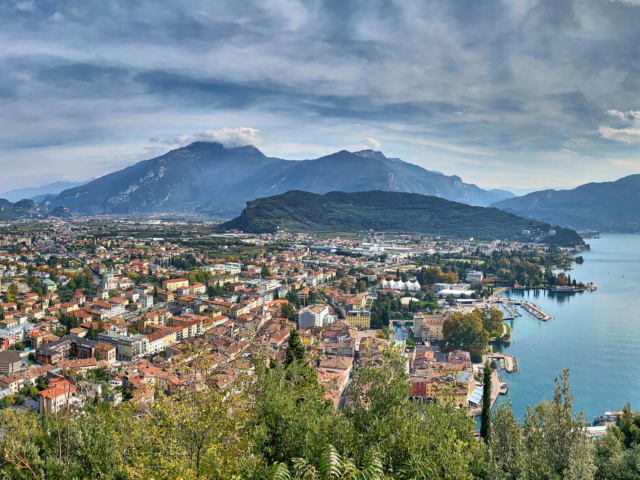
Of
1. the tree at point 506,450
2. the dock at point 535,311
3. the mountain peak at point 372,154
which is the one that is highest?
the mountain peak at point 372,154

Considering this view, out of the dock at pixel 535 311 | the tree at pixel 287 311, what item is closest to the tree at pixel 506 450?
the tree at pixel 287 311

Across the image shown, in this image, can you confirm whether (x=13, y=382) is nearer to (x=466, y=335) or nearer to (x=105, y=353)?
(x=105, y=353)

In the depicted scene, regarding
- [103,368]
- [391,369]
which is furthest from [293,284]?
[391,369]

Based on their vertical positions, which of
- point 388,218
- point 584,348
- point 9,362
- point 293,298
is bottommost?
point 584,348

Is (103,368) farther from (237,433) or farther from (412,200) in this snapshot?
(412,200)

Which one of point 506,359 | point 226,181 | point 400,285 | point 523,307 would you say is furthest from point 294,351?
point 226,181

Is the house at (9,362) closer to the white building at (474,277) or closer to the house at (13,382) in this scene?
the house at (13,382)
